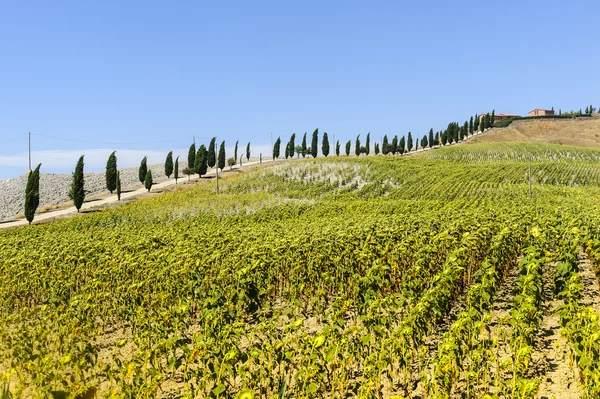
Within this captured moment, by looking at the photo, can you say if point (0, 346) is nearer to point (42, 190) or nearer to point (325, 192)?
point (325, 192)

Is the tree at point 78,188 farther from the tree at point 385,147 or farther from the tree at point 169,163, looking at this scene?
the tree at point 385,147

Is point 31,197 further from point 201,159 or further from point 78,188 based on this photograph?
point 201,159

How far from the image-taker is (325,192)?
58.4 metres

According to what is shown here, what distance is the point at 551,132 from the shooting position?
146 meters

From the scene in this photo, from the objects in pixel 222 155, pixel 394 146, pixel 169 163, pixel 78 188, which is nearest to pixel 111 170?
pixel 78 188

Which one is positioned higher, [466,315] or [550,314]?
[466,315]

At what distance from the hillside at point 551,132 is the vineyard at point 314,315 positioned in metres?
128

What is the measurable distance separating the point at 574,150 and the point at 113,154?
104 metres

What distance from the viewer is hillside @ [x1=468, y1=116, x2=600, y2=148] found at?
137125 mm

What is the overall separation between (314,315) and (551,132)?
15952 cm

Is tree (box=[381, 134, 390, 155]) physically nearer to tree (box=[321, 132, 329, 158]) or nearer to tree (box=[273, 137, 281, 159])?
tree (box=[321, 132, 329, 158])

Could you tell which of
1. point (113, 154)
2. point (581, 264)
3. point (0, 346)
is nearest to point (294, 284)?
point (0, 346)

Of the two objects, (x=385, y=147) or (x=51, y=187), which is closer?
(x=51, y=187)

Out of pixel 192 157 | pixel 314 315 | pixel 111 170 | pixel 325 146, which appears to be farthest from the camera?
pixel 325 146
